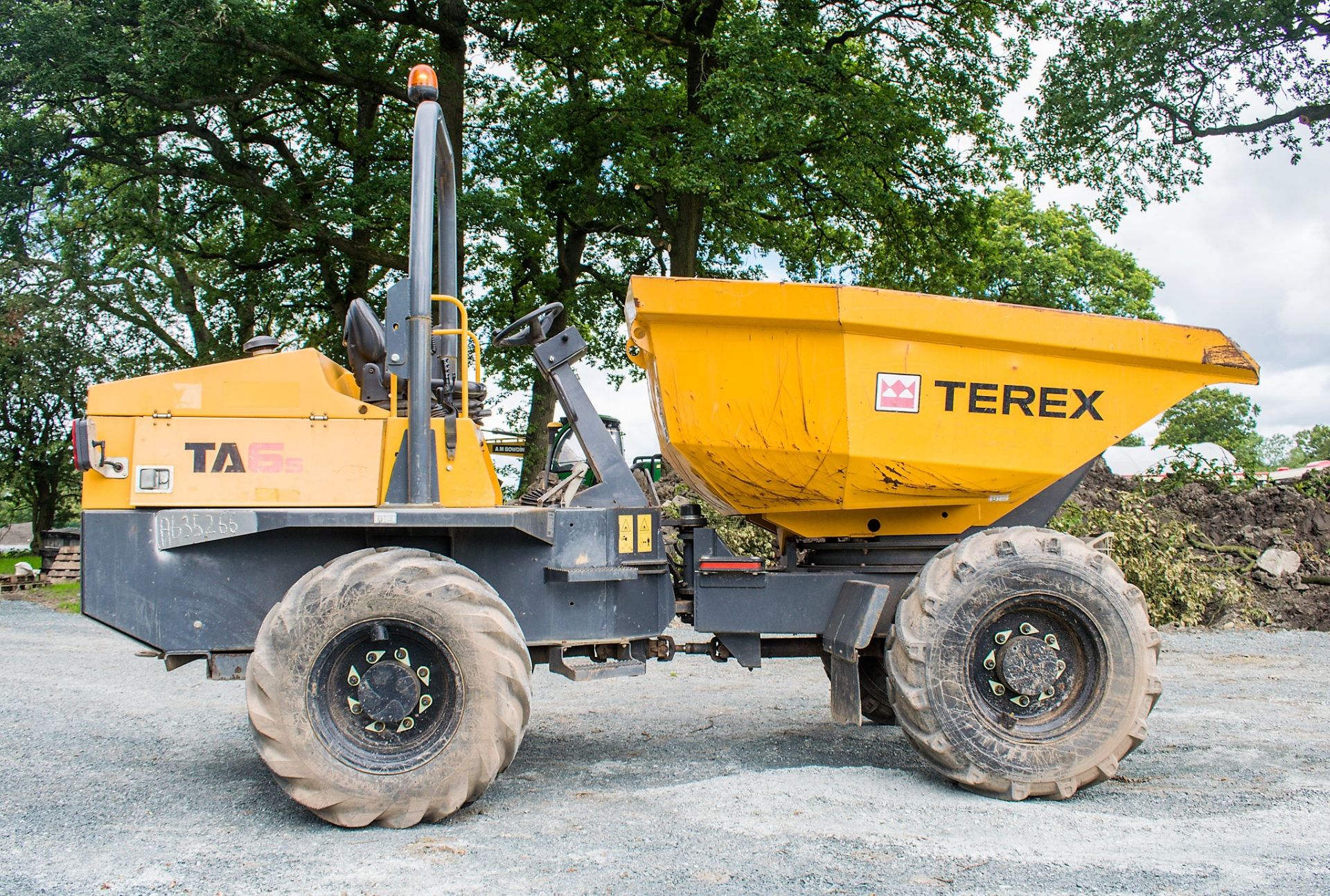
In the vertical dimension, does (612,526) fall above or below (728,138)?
below

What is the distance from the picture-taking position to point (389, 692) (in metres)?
4.42

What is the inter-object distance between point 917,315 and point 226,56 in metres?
12.9

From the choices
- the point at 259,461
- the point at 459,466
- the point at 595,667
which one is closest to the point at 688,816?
the point at 595,667

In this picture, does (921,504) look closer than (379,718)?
No

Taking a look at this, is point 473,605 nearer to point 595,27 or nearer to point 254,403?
point 254,403

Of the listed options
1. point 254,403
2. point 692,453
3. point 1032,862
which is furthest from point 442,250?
point 1032,862

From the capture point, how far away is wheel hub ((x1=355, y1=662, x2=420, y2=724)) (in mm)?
4402

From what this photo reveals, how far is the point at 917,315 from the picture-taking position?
4.78 meters

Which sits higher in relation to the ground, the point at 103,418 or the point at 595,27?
the point at 595,27

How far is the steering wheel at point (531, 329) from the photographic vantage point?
5379 mm

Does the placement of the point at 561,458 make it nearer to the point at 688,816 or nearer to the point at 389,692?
the point at 389,692

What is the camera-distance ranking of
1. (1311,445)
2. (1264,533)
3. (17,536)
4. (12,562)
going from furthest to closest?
(1311,445) < (17,536) < (12,562) < (1264,533)

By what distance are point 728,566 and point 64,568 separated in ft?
54.7

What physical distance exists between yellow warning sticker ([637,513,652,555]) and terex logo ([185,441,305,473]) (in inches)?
62.4
